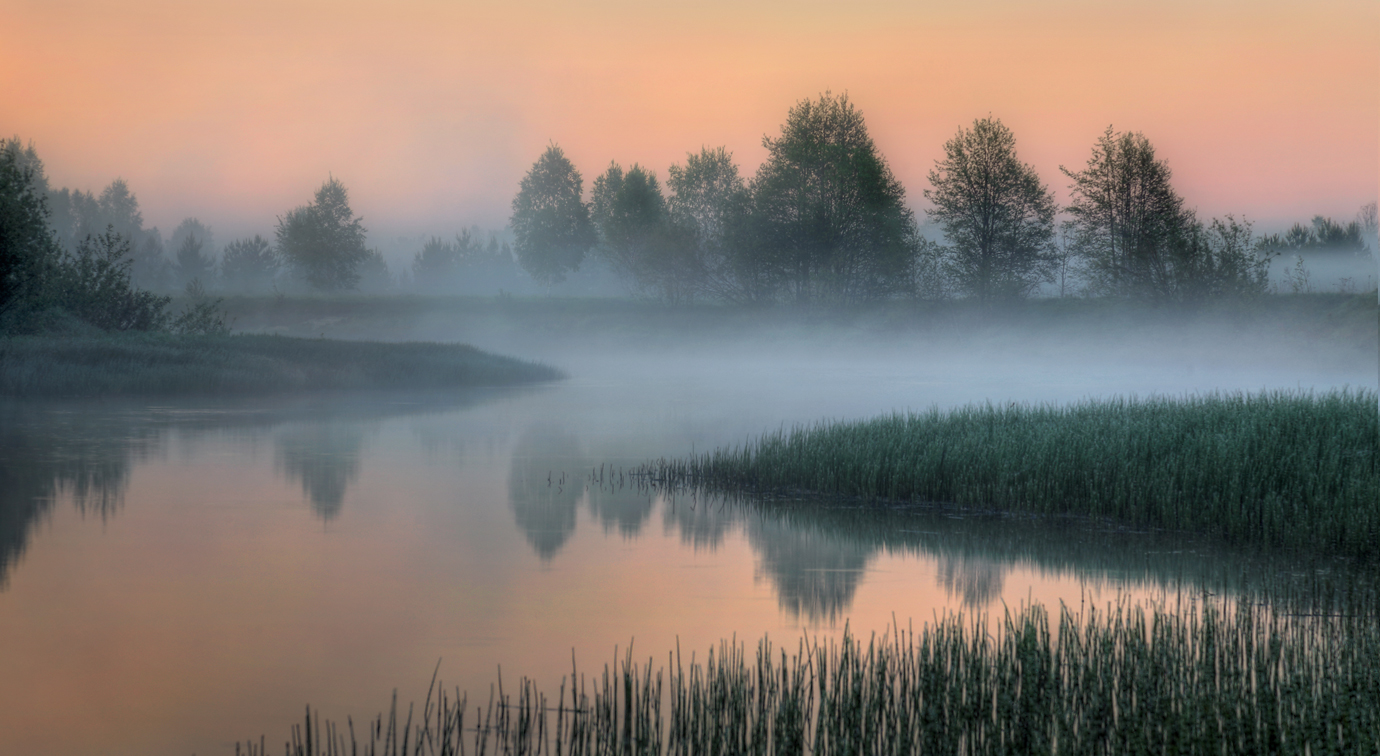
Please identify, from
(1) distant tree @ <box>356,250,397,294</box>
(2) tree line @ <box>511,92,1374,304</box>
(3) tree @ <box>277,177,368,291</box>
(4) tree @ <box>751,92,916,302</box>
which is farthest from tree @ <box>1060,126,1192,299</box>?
(1) distant tree @ <box>356,250,397,294</box>

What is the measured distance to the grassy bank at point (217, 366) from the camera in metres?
35.7

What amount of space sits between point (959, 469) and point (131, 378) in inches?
1201

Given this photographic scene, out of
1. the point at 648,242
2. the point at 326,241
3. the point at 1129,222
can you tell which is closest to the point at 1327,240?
the point at 1129,222

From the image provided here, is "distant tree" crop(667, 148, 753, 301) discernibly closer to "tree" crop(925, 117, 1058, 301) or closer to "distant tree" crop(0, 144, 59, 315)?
"tree" crop(925, 117, 1058, 301)

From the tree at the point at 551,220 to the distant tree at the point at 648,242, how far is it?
456 cm

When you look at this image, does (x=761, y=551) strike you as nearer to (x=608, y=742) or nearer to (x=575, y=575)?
(x=575, y=575)

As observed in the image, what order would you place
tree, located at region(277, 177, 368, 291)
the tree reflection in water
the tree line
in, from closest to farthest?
the tree reflection in water, the tree line, tree, located at region(277, 177, 368, 291)

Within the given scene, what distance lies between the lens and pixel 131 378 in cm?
3684

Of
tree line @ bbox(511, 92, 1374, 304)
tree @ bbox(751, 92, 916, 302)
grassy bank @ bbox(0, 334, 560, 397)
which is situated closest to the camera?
grassy bank @ bbox(0, 334, 560, 397)

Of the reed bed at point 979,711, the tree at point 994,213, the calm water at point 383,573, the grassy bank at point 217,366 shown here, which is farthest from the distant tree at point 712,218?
the reed bed at point 979,711

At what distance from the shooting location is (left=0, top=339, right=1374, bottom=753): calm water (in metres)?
9.22

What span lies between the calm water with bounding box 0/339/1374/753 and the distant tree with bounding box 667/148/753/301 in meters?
46.9

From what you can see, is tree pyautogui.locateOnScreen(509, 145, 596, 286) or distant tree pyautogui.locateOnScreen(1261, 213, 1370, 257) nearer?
distant tree pyautogui.locateOnScreen(1261, 213, 1370, 257)

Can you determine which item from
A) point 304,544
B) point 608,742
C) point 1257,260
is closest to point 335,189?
point 1257,260
